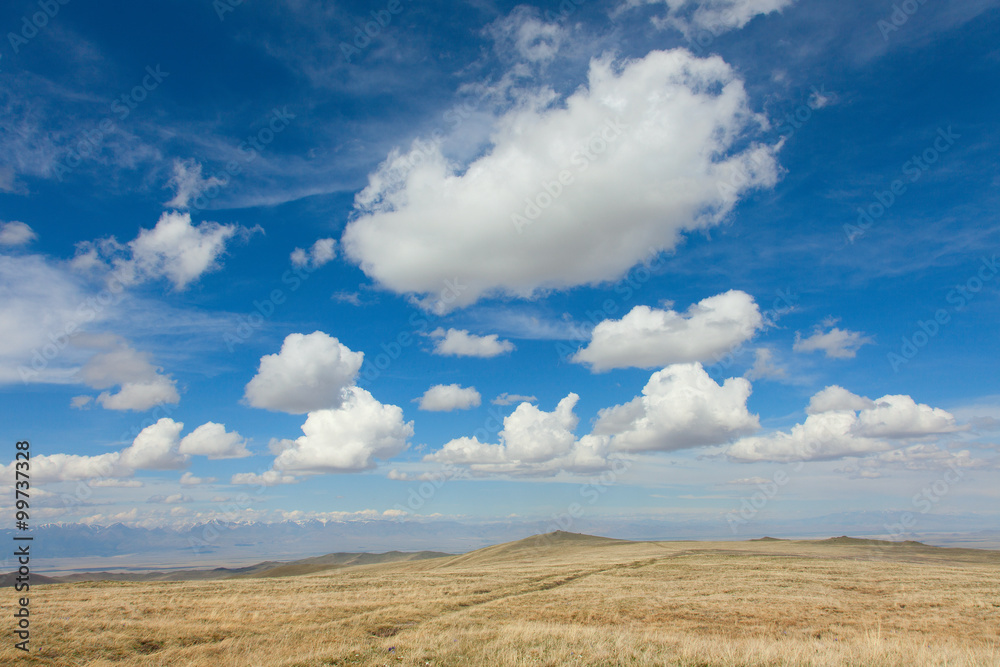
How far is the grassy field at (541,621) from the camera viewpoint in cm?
1833

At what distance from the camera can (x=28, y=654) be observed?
18.1 metres

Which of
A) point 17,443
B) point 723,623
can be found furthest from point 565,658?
point 17,443

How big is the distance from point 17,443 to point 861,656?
31501 millimetres

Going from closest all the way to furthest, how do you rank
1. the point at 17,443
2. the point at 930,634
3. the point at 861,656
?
the point at 861,656 → the point at 17,443 → the point at 930,634

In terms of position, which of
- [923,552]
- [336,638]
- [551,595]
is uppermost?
[336,638]

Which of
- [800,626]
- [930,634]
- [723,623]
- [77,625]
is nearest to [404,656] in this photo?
[77,625]

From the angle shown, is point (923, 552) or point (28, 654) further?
point (923, 552)

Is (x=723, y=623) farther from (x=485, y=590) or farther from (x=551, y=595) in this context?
(x=485, y=590)

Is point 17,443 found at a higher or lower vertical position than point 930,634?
higher

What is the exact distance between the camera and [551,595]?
3697 cm

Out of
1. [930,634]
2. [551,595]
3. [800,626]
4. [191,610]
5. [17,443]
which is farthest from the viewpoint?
[551,595]

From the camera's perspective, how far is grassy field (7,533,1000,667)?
A: 18.3m

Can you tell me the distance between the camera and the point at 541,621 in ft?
88.8

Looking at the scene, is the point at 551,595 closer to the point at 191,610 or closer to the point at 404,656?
the point at 404,656
